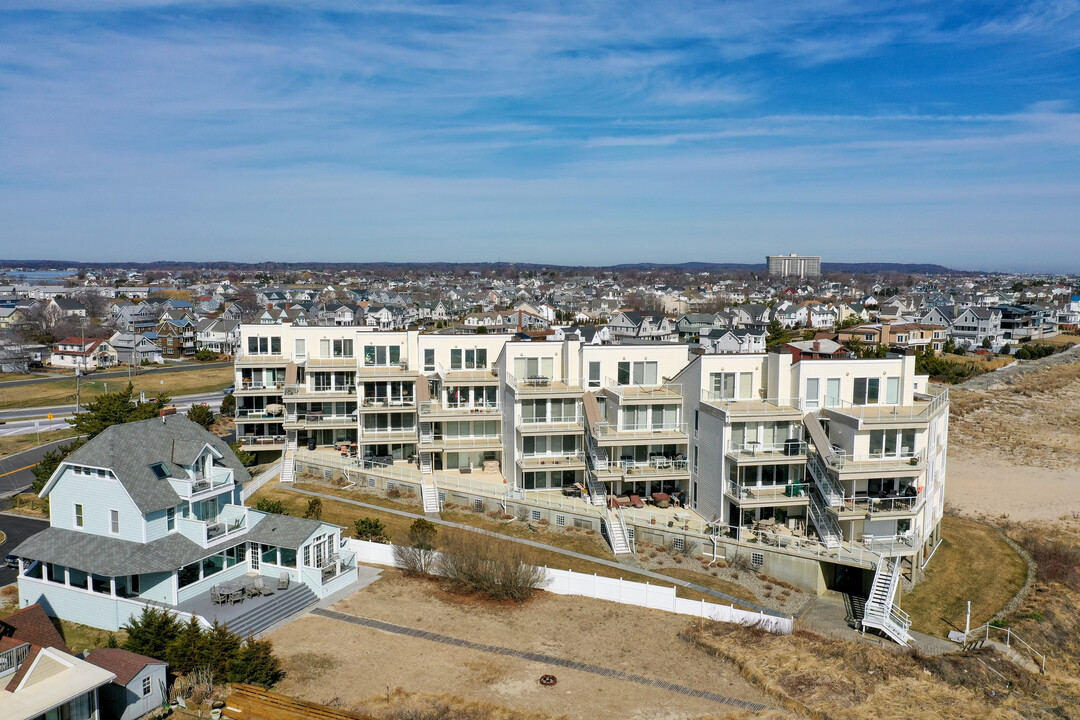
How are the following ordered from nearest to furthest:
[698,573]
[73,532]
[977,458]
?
[73,532]
[698,573]
[977,458]

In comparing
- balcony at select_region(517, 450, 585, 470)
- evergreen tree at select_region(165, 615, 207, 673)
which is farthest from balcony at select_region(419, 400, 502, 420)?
evergreen tree at select_region(165, 615, 207, 673)

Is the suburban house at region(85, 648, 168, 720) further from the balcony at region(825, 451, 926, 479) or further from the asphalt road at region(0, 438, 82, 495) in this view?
the asphalt road at region(0, 438, 82, 495)

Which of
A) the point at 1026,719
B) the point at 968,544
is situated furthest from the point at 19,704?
the point at 968,544

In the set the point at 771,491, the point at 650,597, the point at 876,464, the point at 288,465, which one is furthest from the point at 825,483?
the point at 288,465

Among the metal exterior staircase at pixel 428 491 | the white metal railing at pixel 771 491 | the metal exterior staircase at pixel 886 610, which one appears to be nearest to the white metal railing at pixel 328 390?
the metal exterior staircase at pixel 428 491

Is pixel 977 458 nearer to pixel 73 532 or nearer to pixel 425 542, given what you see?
pixel 425 542

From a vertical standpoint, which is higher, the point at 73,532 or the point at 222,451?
the point at 222,451
